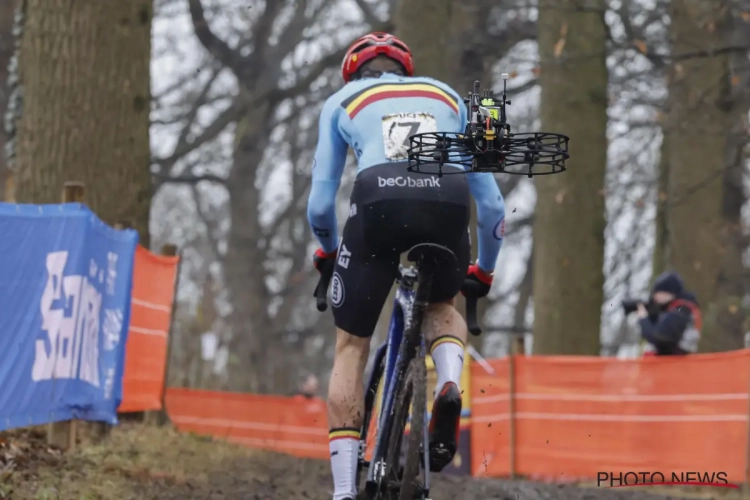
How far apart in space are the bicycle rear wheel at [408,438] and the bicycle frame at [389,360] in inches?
2.4

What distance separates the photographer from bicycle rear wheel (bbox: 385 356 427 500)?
525cm

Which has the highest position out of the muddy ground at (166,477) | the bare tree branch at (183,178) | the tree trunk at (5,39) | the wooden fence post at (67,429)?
the tree trunk at (5,39)

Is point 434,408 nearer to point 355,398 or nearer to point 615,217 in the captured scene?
point 355,398

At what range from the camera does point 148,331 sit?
10492 millimetres

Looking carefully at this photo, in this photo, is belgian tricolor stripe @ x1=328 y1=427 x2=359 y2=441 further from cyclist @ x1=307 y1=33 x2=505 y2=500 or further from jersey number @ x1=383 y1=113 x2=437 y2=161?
jersey number @ x1=383 y1=113 x2=437 y2=161

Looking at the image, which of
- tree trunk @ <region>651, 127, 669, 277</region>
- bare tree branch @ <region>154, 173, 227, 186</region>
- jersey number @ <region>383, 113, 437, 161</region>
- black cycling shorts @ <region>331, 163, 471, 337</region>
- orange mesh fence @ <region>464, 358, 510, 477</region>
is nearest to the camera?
black cycling shorts @ <region>331, 163, 471, 337</region>

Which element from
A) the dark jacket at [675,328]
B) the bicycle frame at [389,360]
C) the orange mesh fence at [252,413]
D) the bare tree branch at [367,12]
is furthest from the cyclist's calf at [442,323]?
the bare tree branch at [367,12]

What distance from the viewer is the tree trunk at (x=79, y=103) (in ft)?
32.1

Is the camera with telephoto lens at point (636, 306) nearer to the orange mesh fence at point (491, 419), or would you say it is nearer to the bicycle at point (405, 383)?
the orange mesh fence at point (491, 419)

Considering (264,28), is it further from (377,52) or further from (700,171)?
(377,52)

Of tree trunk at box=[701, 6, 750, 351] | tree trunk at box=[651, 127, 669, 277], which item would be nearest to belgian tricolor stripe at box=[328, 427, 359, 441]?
tree trunk at box=[701, 6, 750, 351]

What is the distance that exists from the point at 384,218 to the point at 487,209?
0.69 meters

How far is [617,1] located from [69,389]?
34.3ft

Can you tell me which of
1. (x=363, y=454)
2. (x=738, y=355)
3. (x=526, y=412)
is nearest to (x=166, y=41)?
(x=526, y=412)
